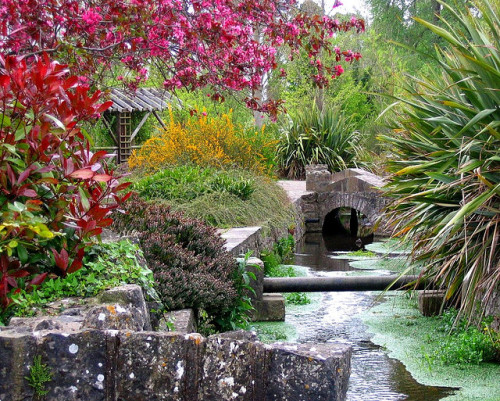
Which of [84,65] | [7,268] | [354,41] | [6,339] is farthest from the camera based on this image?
[354,41]

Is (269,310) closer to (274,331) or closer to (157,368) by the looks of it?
(274,331)

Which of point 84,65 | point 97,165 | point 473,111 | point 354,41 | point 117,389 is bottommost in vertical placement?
point 117,389

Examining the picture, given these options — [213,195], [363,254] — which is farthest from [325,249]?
[213,195]

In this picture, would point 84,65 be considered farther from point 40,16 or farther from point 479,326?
point 479,326

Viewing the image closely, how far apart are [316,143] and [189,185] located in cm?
1213

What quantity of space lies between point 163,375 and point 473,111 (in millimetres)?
4452

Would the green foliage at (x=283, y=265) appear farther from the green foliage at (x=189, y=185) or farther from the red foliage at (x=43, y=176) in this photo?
the red foliage at (x=43, y=176)

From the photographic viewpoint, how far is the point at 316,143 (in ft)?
72.3

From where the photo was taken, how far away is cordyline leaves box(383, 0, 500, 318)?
218 inches

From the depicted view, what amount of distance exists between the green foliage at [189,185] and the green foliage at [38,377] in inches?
301

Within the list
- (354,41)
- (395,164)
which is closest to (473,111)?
(395,164)

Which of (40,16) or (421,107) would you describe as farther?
(421,107)

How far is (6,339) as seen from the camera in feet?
7.52

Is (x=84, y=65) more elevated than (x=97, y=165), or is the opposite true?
(x=84, y=65)
